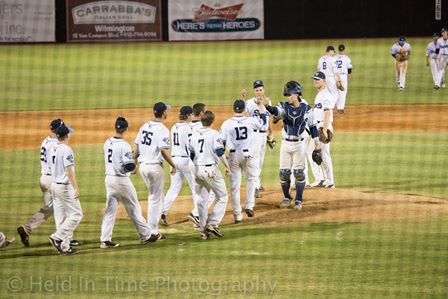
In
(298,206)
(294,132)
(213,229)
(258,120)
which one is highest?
(258,120)

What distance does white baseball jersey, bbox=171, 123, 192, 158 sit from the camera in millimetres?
12688

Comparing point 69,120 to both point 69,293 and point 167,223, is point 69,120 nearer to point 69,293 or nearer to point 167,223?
point 167,223

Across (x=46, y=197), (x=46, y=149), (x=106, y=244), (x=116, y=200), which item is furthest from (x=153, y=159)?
(x=46, y=197)

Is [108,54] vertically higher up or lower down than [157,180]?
higher up

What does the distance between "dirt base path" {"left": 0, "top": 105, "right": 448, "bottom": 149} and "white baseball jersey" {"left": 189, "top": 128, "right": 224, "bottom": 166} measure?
30.3 ft

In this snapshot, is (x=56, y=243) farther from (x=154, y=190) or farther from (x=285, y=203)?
(x=285, y=203)

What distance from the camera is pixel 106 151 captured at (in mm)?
11414

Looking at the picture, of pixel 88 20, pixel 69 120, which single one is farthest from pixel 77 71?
pixel 69 120

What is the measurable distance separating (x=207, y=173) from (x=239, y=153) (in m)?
1.01

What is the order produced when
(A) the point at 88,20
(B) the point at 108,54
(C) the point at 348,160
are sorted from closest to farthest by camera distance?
(C) the point at 348,160 < (B) the point at 108,54 < (A) the point at 88,20

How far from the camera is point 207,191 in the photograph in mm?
12062

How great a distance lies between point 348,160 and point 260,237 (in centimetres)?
658

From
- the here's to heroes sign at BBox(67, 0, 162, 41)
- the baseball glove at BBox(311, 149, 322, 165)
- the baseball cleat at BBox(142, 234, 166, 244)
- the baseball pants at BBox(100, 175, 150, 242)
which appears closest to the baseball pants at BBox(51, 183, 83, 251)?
the baseball pants at BBox(100, 175, 150, 242)

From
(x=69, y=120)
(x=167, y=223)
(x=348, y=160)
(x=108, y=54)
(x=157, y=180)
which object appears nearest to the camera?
(x=157, y=180)
